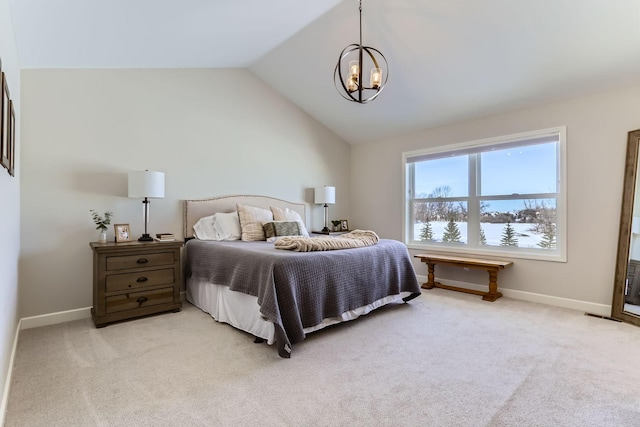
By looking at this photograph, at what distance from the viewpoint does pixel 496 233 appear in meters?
Result: 4.07

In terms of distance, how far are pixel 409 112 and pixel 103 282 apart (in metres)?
3.93

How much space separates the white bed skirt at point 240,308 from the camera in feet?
8.18

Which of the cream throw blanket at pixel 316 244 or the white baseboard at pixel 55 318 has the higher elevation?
the cream throw blanket at pixel 316 244

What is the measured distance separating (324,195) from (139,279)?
2.73 meters

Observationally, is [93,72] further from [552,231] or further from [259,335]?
[552,231]

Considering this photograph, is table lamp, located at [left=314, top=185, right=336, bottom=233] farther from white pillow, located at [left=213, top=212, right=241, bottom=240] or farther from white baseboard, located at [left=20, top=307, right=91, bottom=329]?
white baseboard, located at [left=20, top=307, right=91, bottom=329]

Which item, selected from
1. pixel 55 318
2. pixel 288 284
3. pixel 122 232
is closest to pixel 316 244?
pixel 288 284

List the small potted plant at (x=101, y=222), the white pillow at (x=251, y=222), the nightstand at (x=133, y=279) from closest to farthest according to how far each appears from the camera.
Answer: the nightstand at (x=133, y=279), the small potted plant at (x=101, y=222), the white pillow at (x=251, y=222)

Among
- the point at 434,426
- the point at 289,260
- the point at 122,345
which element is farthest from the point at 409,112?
the point at 122,345

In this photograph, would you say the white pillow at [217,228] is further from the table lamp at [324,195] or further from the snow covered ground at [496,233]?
the snow covered ground at [496,233]

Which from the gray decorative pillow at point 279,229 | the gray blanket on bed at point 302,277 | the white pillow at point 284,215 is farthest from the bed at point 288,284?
the white pillow at point 284,215

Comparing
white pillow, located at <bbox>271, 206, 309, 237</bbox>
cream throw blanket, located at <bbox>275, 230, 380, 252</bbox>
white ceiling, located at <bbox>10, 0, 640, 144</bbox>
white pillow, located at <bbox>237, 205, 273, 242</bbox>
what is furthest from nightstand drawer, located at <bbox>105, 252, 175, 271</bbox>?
white ceiling, located at <bbox>10, 0, 640, 144</bbox>

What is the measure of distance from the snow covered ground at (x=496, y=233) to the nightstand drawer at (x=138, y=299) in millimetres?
3519

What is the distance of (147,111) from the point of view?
352cm
